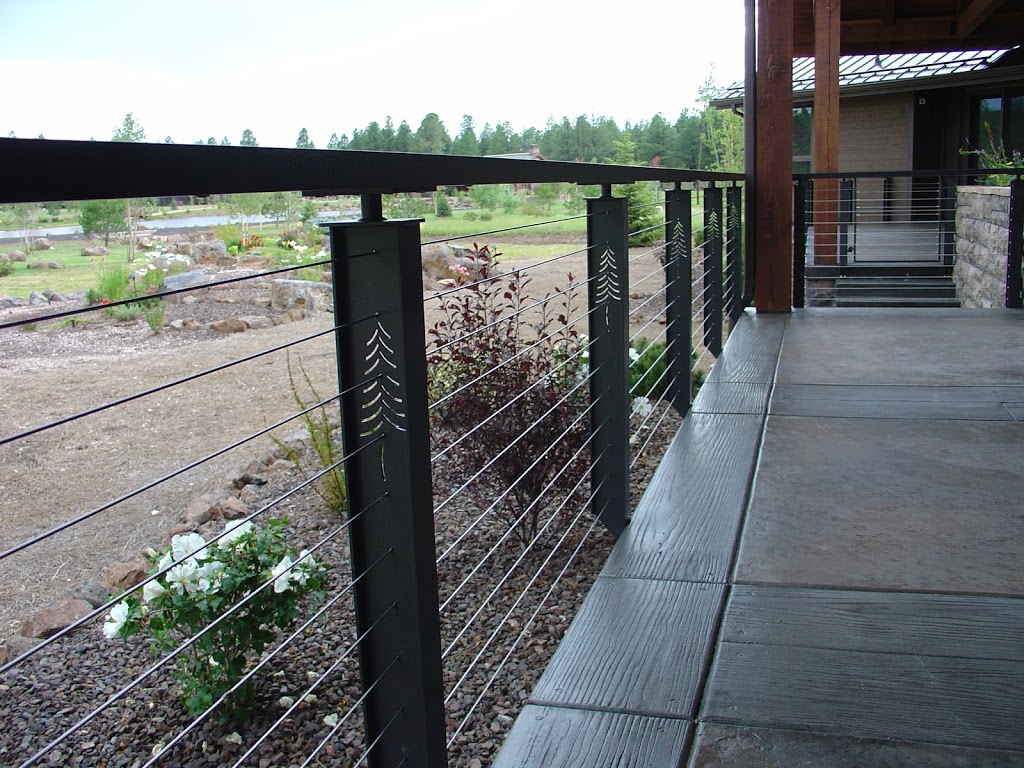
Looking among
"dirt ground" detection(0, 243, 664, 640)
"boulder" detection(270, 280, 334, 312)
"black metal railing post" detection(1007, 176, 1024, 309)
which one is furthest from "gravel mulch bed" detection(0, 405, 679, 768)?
"boulder" detection(270, 280, 334, 312)

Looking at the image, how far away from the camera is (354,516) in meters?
1.27

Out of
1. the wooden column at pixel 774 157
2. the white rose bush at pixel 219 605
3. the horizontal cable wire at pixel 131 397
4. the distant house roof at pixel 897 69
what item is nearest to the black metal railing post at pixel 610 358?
the white rose bush at pixel 219 605

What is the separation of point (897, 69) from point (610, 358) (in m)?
13.5

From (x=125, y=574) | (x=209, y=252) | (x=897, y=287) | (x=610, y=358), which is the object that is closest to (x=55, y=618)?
(x=125, y=574)

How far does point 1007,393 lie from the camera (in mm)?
3898

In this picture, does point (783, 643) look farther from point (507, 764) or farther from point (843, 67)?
point (843, 67)

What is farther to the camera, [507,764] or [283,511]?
[283,511]

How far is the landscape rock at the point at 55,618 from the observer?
359 centimetres

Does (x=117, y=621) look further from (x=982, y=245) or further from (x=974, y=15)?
(x=974, y=15)

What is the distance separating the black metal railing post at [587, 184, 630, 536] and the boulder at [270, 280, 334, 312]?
1067cm

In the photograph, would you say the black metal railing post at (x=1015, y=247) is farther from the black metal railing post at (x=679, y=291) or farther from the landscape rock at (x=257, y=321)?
the landscape rock at (x=257, y=321)

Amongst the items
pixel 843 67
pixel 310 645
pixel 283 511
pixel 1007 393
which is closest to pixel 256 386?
pixel 283 511

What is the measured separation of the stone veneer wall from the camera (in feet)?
22.4

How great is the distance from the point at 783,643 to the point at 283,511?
11.6 feet
